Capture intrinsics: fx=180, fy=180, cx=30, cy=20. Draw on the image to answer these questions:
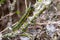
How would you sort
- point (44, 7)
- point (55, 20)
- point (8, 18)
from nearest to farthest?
1. point (44, 7)
2. point (55, 20)
3. point (8, 18)

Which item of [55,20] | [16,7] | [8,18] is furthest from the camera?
[16,7]

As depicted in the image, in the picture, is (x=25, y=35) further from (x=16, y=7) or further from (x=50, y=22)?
(x=16, y=7)

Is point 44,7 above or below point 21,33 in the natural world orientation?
above

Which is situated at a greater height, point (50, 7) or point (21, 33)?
point (50, 7)

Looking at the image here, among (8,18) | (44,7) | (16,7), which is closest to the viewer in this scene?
(44,7)

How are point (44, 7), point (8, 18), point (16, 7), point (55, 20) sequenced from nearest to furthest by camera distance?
point (44, 7)
point (55, 20)
point (8, 18)
point (16, 7)

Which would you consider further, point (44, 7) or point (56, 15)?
point (56, 15)

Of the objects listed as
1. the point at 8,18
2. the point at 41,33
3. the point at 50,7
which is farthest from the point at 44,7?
the point at 8,18

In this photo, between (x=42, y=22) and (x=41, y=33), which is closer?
(x=41, y=33)

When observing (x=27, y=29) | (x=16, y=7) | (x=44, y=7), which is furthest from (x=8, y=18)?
(x=44, y=7)

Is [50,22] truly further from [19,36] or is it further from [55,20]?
[19,36]
